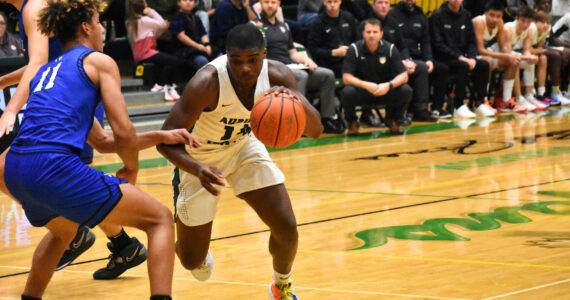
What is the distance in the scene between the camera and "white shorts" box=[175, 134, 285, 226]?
4723 millimetres

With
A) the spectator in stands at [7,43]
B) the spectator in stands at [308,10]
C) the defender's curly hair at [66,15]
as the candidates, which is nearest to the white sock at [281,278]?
the defender's curly hair at [66,15]

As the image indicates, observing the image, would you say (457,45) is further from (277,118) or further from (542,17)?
(277,118)

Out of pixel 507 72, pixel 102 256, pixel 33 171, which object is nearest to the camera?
pixel 33 171

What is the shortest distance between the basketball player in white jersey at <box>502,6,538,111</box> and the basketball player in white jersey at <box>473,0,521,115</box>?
0.45 ft

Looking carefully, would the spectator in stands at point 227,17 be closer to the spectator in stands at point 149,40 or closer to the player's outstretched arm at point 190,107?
the spectator in stands at point 149,40

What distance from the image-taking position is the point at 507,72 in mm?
14914

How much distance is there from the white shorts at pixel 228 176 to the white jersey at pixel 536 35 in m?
11.5

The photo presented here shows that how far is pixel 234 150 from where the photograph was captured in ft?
15.9

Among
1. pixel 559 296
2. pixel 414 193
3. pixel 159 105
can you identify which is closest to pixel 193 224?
pixel 559 296

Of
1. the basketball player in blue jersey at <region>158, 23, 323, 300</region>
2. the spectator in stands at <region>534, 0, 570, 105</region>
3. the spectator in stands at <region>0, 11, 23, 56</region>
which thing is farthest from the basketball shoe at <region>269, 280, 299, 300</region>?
the spectator in stands at <region>534, 0, 570, 105</region>

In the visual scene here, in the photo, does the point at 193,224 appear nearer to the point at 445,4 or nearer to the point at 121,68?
the point at 121,68

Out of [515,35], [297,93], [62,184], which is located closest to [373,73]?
[515,35]

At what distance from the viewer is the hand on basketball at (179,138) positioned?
4078 millimetres

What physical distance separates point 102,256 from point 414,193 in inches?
120
